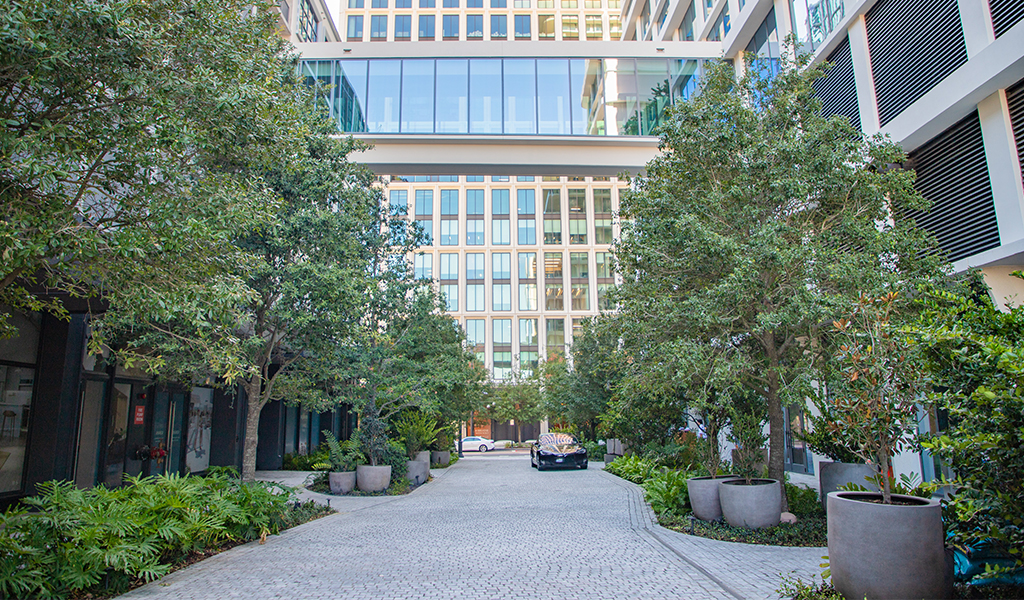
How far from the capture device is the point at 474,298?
63000mm

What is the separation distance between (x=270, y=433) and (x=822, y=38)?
21728mm

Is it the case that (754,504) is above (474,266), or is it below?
below

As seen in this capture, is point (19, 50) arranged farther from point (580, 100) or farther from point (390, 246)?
point (580, 100)

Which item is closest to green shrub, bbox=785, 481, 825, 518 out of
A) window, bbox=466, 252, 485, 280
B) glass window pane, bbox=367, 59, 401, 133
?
glass window pane, bbox=367, 59, 401, 133

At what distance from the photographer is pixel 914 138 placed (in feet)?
42.1

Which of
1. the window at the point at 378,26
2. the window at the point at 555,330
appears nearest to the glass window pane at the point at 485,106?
the window at the point at 555,330

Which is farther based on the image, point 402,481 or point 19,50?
point 402,481

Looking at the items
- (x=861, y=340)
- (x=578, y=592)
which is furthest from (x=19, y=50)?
(x=861, y=340)

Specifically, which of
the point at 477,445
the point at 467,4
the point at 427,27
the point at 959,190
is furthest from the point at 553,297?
the point at 959,190

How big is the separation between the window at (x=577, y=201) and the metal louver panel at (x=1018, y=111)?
2109 inches

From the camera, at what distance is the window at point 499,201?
64500 millimetres

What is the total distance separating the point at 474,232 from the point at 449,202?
4.15 metres

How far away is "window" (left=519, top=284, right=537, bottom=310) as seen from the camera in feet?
206

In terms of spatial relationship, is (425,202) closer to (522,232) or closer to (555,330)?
(522,232)
